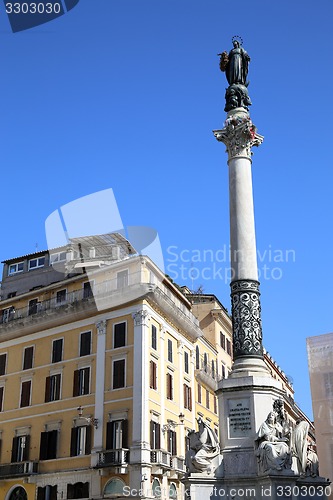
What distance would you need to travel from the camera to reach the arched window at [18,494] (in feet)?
114

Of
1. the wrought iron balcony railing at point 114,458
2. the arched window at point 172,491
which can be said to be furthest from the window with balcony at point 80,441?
→ the arched window at point 172,491

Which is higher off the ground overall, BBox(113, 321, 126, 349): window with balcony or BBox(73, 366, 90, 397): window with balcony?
BBox(113, 321, 126, 349): window with balcony

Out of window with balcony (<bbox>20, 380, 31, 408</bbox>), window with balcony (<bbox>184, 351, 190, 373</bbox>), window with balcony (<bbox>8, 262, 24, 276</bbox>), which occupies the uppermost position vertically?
window with balcony (<bbox>8, 262, 24, 276</bbox>)

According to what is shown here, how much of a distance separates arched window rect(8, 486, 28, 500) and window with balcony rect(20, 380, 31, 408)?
15.3 feet

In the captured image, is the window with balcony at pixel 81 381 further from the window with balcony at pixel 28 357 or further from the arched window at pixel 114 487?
the arched window at pixel 114 487

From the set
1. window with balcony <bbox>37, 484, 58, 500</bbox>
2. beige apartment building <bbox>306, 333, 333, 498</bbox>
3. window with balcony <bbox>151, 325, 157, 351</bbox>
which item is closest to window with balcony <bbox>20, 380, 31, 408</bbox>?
window with balcony <bbox>37, 484, 58, 500</bbox>

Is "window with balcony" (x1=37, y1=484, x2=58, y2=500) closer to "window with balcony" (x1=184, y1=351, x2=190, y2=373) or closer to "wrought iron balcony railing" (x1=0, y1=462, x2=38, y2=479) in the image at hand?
"wrought iron balcony railing" (x1=0, y1=462, x2=38, y2=479)

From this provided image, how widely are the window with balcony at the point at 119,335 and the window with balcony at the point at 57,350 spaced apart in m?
4.01

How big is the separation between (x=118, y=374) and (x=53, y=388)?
4.68 m

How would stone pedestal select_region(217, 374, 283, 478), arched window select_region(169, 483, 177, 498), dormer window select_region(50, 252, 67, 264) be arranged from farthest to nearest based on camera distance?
1. dormer window select_region(50, 252, 67, 264)
2. arched window select_region(169, 483, 177, 498)
3. stone pedestal select_region(217, 374, 283, 478)

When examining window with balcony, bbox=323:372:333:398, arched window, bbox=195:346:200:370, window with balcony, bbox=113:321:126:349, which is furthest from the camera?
arched window, bbox=195:346:200:370

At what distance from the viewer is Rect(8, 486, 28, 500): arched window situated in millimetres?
34844

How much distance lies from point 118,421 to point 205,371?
10.7 m

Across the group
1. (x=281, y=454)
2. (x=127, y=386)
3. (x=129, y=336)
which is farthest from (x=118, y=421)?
(x=281, y=454)
